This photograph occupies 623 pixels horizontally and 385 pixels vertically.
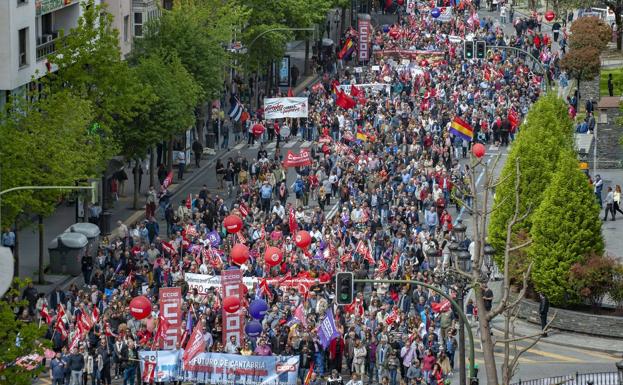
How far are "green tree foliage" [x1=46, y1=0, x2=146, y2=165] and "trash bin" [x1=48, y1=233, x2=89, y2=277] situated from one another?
205 inches

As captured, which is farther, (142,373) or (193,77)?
(193,77)

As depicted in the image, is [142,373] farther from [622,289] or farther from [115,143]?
[115,143]

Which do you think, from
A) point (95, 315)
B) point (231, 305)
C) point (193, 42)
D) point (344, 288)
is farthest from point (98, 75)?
point (344, 288)

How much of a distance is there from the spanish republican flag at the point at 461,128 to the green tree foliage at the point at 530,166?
35.4 feet

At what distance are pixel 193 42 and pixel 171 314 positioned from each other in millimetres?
33786

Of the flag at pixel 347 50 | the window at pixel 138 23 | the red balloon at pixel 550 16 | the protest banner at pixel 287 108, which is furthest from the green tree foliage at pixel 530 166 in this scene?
the red balloon at pixel 550 16

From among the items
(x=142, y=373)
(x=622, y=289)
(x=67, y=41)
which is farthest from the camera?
(x=67, y=41)

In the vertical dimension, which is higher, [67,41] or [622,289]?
[67,41]

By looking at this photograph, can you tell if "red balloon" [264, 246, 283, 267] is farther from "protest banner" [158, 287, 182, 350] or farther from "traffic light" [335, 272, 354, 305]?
"traffic light" [335, 272, 354, 305]

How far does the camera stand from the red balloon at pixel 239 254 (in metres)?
58.6

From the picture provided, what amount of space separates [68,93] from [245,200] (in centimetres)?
848

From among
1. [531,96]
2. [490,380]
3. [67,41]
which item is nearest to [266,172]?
[67,41]

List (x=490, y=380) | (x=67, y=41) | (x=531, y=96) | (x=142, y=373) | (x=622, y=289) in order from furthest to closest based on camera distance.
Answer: (x=531, y=96)
(x=67, y=41)
(x=622, y=289)
(x=142, y=373)
(x=490, y=380)

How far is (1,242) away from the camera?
209 ft
